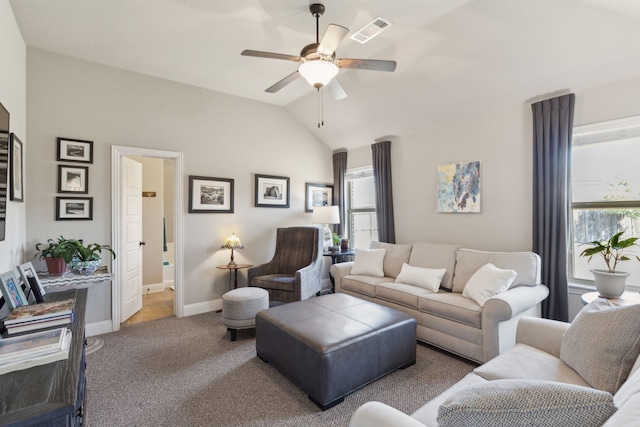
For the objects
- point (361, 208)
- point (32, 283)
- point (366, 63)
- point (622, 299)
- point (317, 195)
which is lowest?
point (622, 299)

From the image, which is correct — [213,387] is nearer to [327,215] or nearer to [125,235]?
[125,235]

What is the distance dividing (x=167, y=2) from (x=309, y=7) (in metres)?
1.15

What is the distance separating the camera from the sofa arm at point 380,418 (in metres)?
1.02

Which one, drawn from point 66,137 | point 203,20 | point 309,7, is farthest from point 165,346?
point 309,7

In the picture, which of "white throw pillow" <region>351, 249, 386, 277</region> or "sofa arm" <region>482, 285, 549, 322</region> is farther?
"white throw pillow" <region>351, 249, 386, 277</region>

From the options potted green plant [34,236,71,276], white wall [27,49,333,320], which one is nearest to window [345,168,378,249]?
white wall [27,49,333,320]

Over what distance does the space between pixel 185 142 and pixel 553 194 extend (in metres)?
4.23

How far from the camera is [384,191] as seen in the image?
4.57 metres

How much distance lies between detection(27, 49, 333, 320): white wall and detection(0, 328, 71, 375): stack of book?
242 centimetres

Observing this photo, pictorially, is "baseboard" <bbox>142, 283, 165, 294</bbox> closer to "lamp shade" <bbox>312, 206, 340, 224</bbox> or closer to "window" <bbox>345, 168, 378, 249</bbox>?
"lamp shade" <bbox>312, 206, 340, 224</bbox>

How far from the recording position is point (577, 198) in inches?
116

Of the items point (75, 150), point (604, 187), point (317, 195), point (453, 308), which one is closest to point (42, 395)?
point (453, 308)

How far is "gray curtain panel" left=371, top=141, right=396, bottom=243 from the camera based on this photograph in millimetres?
4520

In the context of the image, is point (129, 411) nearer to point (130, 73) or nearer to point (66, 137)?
point (66, 137)
